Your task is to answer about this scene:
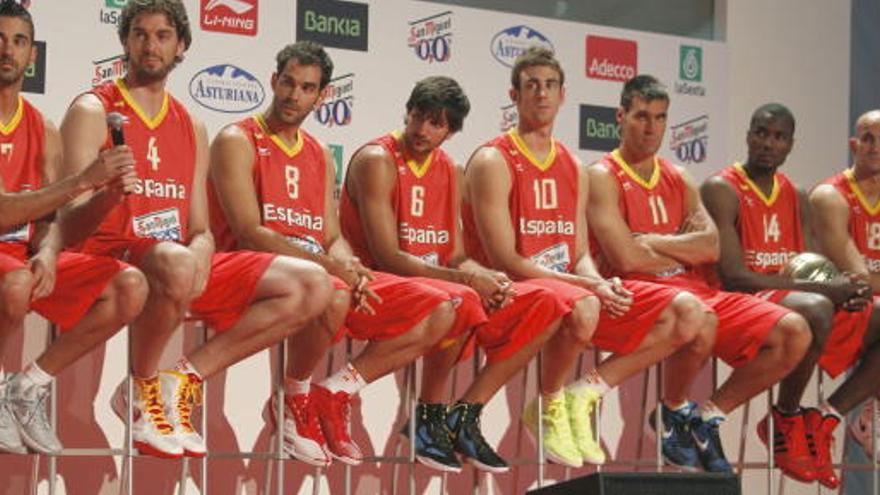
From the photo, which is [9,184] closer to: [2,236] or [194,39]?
[2,236]

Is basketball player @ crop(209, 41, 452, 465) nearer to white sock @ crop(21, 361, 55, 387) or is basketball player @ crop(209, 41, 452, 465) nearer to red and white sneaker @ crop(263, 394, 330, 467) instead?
red and white sneaker @ crop(263, 394, 330, 467)

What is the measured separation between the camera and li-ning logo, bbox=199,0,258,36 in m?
5.84

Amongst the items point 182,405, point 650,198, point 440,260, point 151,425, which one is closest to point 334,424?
point 182,405

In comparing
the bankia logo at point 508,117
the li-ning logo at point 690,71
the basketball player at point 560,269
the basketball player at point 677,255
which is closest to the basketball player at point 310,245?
the basketball player at point 560,269

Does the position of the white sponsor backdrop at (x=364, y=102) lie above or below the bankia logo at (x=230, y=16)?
below

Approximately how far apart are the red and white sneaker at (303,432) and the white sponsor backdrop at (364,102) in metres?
0.67

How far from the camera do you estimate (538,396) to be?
17.4 feet

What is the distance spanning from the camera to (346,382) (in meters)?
4.92

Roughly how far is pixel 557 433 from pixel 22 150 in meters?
1.97

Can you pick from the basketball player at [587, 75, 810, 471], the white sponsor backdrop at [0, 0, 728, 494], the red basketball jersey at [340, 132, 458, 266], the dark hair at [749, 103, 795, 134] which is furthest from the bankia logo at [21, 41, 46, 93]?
the dark hair at [749, 103, 795, 134]

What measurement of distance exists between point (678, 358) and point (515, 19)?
1.79m

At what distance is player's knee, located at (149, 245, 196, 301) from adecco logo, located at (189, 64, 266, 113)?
4.98 ft

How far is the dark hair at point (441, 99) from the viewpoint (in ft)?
17.0

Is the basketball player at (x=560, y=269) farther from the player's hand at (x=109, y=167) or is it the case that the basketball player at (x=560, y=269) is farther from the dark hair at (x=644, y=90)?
the player's hand at (x=109, y=167)
